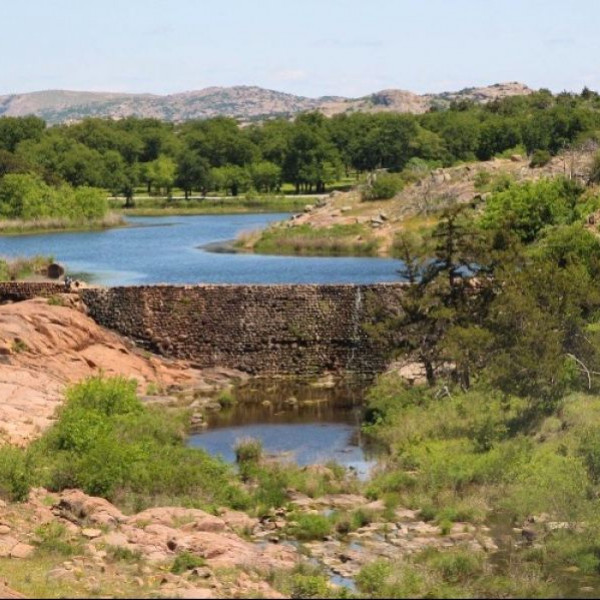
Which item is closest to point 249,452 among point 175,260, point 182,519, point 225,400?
point 182,519

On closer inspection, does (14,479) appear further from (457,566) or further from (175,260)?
(175,260)

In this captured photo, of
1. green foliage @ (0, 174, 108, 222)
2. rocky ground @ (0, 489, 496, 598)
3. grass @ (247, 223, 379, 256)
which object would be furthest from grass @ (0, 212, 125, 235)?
rocky ground @ (0, 489, 496, 598)

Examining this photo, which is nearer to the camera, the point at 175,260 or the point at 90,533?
the point at 90,533

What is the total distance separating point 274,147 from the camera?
12181cm

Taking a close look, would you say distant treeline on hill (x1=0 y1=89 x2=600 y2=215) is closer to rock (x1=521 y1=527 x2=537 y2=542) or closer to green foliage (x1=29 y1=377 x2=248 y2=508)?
green foliage (x1=29 y1=377 x2=248 y2=508)

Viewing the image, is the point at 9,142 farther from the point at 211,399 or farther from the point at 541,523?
the point at 541,523

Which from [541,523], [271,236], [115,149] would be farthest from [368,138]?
[541,523]

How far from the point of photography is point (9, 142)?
127 m

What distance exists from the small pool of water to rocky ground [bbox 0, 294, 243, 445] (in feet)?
5.33

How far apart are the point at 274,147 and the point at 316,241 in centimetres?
4982

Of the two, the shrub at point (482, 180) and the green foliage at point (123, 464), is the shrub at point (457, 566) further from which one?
the shrub at point (482, 180)

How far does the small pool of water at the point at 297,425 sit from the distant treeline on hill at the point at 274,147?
6055 centimetres

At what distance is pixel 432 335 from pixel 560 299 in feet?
15.3

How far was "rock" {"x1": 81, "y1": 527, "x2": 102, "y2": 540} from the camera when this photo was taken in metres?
21.2
